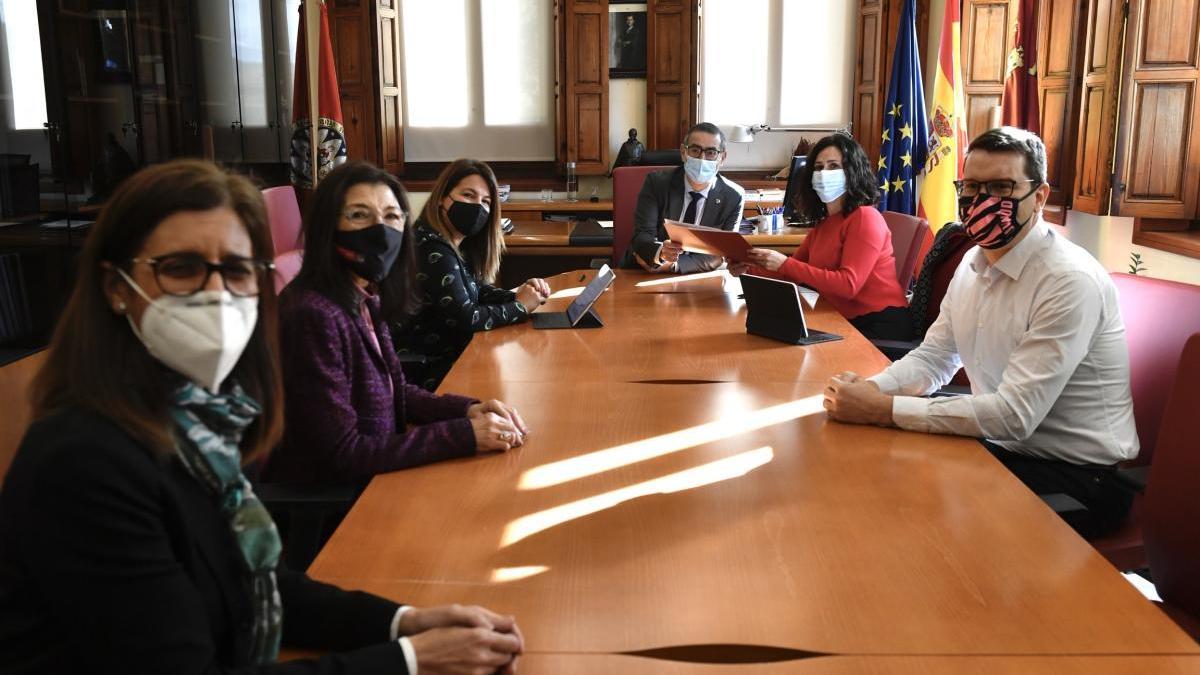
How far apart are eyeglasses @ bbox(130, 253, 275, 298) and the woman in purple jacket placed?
0.71 meters

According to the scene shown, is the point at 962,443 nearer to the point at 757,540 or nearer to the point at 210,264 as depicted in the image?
the point at 757,540

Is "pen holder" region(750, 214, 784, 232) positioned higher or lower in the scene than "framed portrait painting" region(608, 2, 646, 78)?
lower

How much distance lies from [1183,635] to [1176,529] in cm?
60

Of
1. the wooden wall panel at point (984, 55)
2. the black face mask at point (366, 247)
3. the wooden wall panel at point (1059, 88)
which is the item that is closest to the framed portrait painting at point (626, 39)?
the wooden wall panel at point (984, 55)

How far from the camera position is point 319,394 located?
185 centimetres

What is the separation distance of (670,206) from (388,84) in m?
3.91

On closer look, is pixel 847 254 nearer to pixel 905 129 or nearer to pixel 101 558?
pixel 905 129

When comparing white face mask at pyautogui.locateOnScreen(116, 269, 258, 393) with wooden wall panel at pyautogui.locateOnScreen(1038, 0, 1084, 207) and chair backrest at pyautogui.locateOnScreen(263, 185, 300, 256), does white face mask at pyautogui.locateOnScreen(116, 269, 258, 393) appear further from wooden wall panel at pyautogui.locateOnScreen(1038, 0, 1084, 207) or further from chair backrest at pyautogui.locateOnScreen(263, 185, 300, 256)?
wooden wall panel at pyautogui.locateOnScreen(1038, 0, 1084, 207)

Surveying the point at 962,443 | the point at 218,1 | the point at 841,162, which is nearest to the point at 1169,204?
the point at 841,162

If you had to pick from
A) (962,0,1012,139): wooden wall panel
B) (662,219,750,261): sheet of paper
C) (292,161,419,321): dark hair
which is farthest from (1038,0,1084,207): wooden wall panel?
(292,161,419,321): dark hair

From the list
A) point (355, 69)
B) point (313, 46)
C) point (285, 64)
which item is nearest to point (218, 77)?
point (285, 64)

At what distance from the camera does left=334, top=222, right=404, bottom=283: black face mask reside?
209 cm

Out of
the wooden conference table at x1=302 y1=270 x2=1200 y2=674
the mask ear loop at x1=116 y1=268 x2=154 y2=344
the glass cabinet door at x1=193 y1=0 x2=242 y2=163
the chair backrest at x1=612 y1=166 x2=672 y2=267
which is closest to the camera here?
the mask ear loop at x1=116 y1=268 x2=154 y2=344

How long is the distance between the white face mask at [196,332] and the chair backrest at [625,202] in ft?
12.6
